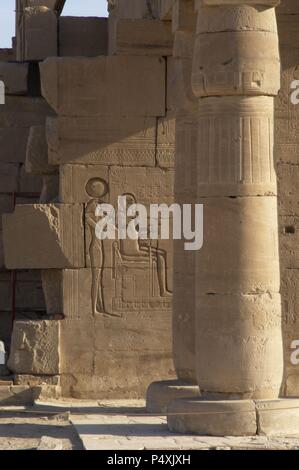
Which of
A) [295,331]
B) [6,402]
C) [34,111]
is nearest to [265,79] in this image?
[295,331]

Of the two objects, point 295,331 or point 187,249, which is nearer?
point 187,249

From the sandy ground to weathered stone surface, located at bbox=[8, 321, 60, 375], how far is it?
1143 mm

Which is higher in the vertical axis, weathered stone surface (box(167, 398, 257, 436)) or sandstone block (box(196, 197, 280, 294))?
sandstone block (box(196, 197, 280, 294))

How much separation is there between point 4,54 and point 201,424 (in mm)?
11357

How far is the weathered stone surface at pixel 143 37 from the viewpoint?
15.8m

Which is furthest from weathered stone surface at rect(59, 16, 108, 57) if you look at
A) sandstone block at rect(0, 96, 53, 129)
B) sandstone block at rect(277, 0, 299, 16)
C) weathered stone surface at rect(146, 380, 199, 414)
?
weathered stone surface at rect(146, 380, 199, 414)

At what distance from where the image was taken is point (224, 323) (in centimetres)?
1250

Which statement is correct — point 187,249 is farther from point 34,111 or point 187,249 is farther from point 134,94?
point 34,111

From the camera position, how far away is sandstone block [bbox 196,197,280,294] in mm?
12484

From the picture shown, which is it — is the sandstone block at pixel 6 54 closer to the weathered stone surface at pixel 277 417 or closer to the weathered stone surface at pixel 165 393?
the weathered stone surface at pixel 165 393

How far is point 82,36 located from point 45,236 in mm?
4683

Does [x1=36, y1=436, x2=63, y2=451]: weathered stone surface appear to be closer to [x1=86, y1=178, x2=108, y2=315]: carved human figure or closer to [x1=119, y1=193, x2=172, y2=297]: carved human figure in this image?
[x1=86, y1=178, x2=108, y2=315]: carved human figure

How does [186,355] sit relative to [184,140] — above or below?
A: below

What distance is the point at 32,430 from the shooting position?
13.4m
